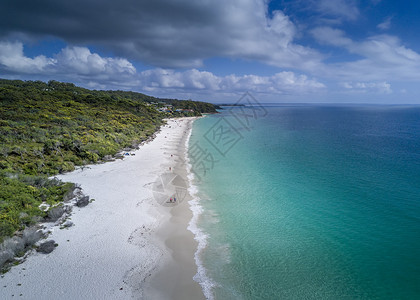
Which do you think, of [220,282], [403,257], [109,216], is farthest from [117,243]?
[403,257]

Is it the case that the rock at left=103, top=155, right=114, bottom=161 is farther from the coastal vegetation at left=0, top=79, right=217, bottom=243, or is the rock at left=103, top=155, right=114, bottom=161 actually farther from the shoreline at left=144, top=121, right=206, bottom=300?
the shoreline at left=144, top=121, right=206, bottom=300

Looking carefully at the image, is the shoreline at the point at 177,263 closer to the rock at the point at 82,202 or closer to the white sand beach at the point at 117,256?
the white sand beach at the point at 117,256

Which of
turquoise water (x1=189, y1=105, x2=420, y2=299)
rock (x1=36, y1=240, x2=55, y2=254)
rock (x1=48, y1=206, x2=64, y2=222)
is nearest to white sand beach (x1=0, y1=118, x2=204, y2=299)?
rock (x1=36, y1=240, x2=55, y2=254)

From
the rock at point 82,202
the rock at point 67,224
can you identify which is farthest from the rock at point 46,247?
the rock at point 82,202

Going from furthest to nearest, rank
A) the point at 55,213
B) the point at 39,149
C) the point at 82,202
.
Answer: the point at 39,149
the point at 82,202
the point at 55,213

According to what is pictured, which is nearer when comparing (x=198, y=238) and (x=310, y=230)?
(x=198, y=238)

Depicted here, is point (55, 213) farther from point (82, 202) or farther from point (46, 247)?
point (46, 247)

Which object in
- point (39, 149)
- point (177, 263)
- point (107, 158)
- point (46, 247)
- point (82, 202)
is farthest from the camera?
point (107, 158)

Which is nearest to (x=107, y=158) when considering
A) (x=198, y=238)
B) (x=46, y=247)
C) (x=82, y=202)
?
(x=82, y=202)
